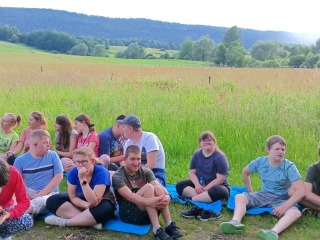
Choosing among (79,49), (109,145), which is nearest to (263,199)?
(109,145)

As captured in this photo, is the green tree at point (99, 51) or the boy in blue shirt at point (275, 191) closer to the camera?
the boy in blue shirt at point (275, 191)

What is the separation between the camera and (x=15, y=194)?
12.0 feet

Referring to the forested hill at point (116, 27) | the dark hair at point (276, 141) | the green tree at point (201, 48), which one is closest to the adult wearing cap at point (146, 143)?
the dark hair at point (276, 141)

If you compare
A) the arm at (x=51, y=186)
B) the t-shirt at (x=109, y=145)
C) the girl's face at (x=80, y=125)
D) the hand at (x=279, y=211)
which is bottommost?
the hand at (x=279, y=211)

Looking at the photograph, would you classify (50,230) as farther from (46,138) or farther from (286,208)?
(286,208)

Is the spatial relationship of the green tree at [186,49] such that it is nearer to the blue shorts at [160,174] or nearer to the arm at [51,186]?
the blue shorts at [160,174]

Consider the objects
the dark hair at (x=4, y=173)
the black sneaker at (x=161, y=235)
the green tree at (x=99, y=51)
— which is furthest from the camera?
the green tree at (x=99, y=51)

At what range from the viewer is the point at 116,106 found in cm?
930

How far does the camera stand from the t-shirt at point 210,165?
16.5ft

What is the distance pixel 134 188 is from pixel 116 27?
352ft

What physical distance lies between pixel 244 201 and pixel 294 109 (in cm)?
370

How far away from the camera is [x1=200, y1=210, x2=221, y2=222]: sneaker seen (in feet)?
15.3

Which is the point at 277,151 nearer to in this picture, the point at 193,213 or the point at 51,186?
the point at 193,213

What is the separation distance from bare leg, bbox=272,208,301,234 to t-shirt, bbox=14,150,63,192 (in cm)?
235
